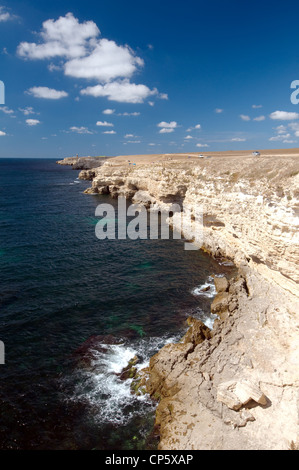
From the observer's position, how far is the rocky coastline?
13.1 meters

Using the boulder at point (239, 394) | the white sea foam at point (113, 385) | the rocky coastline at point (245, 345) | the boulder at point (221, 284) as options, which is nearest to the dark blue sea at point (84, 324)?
the white sea foam at point (113, 385)

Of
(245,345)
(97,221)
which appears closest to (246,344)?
(245,345)

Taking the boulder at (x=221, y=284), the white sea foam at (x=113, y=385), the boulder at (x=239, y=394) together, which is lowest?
the white sea foam at (x=113, y=385)

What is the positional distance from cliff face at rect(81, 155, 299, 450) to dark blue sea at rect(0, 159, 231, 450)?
6.44 feet

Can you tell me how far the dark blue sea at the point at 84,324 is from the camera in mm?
14500

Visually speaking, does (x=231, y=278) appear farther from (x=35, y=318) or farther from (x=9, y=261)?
(x=9, y=261)

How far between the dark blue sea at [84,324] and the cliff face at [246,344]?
1.96 meters

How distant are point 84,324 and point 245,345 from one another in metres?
13.4

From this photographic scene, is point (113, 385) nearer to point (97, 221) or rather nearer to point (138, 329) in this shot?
point (138, 329)

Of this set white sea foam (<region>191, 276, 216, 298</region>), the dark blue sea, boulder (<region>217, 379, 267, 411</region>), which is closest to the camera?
boulder (<region>217, 379, 267, 411</region>)

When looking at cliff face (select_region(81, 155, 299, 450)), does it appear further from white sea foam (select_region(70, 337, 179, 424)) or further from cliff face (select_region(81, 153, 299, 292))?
white sea foam (select_region(70, 337, 179, 424))

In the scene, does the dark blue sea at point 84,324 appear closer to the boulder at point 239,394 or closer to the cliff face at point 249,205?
the boulder at point 239,394

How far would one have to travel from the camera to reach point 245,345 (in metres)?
18.0

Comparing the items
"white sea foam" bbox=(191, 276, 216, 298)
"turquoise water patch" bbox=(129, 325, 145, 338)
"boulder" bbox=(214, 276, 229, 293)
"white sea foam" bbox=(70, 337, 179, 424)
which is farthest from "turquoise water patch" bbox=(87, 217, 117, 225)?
"white sea foam" bbox=(70, 337, 179, 424)
